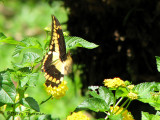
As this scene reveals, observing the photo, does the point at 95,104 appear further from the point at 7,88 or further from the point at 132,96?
the point at 7,88

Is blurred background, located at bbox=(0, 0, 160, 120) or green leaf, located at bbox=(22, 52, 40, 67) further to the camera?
blurred background, located at bbox=(0, 0, 160, 120)

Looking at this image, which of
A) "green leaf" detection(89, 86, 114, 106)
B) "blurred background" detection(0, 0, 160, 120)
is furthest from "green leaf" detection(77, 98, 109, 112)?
"blurred background" detection(0, 0, 160, 120)

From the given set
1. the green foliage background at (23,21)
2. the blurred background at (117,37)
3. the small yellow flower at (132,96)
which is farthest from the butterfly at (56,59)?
the green foliage background at (23,21)

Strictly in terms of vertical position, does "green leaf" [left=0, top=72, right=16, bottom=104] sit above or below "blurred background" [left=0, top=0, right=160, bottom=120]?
below

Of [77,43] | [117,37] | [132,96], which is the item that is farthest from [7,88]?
[117,37]

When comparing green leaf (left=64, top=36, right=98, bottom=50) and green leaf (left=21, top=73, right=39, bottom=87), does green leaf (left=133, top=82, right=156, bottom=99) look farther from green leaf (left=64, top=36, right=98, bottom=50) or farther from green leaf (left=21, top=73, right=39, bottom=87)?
green leaf (left=21, top=73, right=39, bottom=87)

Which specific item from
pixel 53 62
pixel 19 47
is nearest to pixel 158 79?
pixel 53 62

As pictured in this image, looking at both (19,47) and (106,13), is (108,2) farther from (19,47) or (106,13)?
(19,47)
